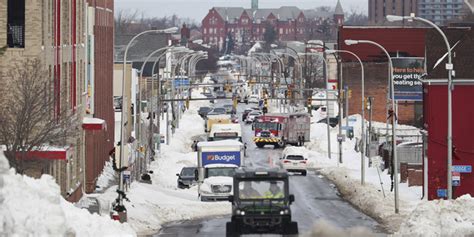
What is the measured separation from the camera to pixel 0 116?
3906 cm

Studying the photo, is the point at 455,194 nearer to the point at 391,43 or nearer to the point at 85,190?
the point at 85,190

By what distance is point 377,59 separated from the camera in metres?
118

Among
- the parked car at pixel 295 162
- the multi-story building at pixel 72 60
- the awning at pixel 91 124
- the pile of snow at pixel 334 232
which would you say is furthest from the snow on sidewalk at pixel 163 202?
the pile of snow at pixel 334 232

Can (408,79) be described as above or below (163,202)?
above

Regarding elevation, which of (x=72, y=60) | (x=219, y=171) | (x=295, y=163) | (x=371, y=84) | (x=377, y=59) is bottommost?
(x=295, y=163)

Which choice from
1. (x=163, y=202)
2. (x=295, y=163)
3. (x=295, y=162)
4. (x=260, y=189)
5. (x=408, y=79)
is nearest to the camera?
(x=260, y=189)

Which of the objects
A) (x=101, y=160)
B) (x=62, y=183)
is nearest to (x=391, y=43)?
(x=101, y=160)

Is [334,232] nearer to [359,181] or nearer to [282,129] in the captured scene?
[359,181]

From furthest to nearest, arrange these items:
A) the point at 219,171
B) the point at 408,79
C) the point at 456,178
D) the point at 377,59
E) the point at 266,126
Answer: the point at 377,59
the point at 266,126
the point at 408,79
the point at 219,171
the point at 456,178

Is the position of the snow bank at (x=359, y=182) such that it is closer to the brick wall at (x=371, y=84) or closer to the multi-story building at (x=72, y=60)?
the brick wall at (x=371, y=84)

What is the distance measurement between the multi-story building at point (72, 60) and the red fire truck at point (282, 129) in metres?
26.4

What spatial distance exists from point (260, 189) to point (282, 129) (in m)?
65.5

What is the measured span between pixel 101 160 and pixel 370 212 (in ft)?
63.3

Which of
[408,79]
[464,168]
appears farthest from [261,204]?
[408,79]
